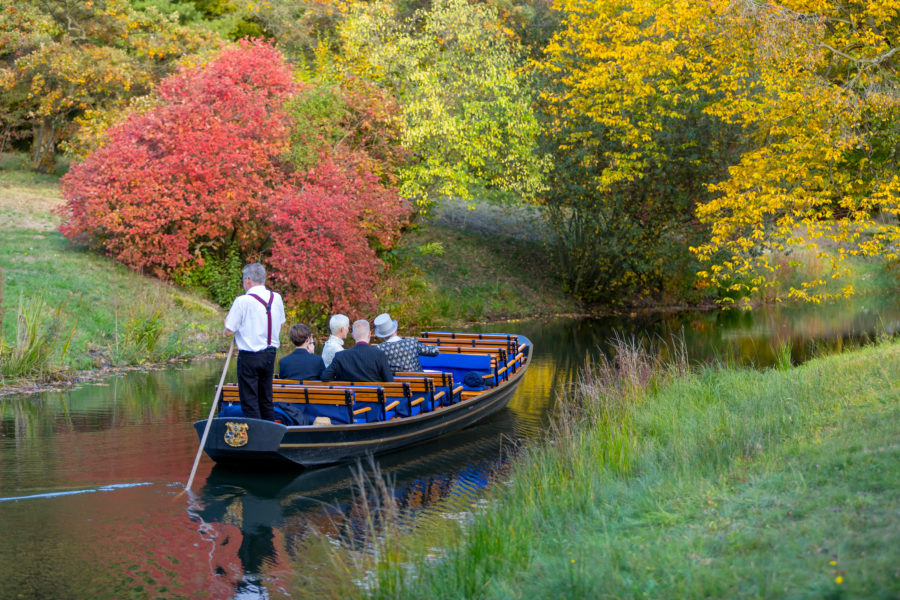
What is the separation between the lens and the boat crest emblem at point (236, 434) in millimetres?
9727

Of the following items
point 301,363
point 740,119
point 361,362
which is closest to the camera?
point 361,362

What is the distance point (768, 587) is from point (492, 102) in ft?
72.1

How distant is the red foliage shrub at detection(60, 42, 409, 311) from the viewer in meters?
20.4

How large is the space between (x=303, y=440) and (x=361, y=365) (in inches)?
56.3

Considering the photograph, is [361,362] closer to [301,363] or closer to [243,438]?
[301,363]

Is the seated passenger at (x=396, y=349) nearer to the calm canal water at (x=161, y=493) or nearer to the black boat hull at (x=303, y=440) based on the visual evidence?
the black boat hull at (x=303, y=440)

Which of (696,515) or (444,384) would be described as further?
(444,384)

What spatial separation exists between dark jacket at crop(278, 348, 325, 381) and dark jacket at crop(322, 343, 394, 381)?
28cm

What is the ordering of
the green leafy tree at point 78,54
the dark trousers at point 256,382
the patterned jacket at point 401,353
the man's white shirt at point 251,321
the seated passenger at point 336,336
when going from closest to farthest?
the man's white shirt at point 251,321, the dark trousers at point 256,382, the seated passenger at point 336,336, the patterned jacket at point 401,353, the green leafy tree at point 78,54

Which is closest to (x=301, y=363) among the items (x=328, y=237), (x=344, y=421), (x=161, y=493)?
(x=344, y=421)

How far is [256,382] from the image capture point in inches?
392

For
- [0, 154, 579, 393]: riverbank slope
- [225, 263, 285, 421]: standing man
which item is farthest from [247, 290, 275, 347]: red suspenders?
[0, 154, 579, 393]: riverbank slope

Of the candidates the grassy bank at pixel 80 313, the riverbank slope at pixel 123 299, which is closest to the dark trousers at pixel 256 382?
the riverbank slope at pixel 123 299

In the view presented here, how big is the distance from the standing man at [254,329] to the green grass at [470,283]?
13.0 m
